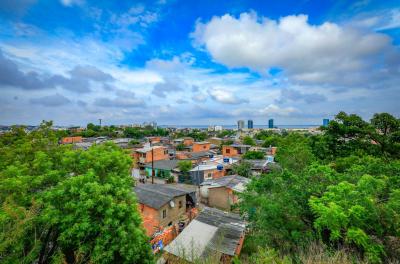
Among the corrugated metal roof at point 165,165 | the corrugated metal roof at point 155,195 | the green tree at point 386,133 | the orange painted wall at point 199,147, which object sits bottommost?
the corrugated metal roof at point 165,165

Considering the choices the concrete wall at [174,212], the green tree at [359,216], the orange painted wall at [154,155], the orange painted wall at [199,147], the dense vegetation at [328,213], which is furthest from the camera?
the orange painted wall at [199,147]

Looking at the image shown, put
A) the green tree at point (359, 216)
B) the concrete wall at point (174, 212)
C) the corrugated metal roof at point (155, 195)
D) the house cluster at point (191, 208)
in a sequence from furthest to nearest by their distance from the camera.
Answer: the concrete wall at point (174, 212) → the corrugated metal roof at point (155, 195) → the house cluster at point (191, 208) → the green tree at point (359, 216)

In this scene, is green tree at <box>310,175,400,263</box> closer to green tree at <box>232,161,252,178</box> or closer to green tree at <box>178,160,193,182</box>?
green tree at <box>232,161,252,178</box>

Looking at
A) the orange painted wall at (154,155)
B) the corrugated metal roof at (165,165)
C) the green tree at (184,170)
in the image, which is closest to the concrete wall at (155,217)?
the green tree at (184,170)

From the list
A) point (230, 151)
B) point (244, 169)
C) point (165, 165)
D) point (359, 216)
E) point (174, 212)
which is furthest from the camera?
point (230, 151)

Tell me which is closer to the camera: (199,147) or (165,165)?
(165,165)

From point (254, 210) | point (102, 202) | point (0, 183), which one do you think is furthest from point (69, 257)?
point (254, 210)

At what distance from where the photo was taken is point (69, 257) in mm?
8578

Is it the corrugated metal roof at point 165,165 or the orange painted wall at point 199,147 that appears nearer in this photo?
the corrugated metal roof at point 165,165

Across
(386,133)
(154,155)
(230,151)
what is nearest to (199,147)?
(230,151)

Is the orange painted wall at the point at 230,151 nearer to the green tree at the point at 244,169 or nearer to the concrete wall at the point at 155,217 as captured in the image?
the green tree at the point at 244,169

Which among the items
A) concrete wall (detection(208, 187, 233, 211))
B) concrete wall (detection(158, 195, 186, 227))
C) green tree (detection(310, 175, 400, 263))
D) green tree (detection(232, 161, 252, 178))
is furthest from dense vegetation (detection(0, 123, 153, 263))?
green tree (detection(232, 161, 252, 178))

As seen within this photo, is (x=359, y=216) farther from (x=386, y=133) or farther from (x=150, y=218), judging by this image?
(x=386, y=133)

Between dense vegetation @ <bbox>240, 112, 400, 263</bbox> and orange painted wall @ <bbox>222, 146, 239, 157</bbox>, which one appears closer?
dense vegetation @ <bbox>240, 112, 400, 263</bbox>
